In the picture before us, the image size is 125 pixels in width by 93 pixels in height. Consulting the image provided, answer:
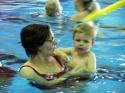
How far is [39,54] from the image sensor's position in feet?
10.3

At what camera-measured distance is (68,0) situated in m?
8.53

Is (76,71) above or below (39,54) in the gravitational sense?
below

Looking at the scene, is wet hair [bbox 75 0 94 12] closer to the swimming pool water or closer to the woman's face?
the swimming pool water

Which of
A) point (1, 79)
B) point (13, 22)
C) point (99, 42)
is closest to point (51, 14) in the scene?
point (13, 22)

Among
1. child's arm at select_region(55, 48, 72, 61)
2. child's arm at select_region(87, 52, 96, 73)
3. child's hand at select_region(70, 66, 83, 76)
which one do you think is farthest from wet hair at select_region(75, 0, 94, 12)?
child's hand at select_region(70, 66, 83, 76)

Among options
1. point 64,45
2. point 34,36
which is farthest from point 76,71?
point 64,45

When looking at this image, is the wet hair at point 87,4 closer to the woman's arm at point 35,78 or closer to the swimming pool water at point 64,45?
the swimming pool water at point 64,45

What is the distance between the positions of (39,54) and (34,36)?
180 millimetres

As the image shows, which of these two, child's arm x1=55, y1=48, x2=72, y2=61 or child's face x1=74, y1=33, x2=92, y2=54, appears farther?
child's arm x1=55, y1=48, x2=72, y2=61

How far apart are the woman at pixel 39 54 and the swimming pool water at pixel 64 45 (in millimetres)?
119

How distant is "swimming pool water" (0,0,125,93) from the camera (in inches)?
132

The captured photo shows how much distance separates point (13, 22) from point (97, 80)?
2.83 meters

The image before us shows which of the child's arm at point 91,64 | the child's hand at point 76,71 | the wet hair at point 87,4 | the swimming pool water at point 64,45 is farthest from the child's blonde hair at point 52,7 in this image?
the child's hand at point 76,71

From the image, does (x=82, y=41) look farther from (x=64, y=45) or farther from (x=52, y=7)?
(x=52, y=7)
